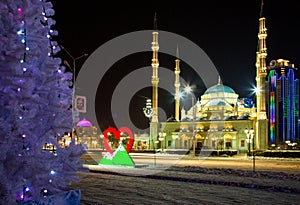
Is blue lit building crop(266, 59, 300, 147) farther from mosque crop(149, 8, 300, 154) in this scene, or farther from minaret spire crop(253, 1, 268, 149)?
minaret spire crop(253, 1, 268, 149)

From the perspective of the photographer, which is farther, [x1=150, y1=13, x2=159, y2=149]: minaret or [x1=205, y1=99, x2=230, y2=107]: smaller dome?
[x1=205, y1=99, x2=230, y2=107]: smaller dome

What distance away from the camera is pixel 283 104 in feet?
266

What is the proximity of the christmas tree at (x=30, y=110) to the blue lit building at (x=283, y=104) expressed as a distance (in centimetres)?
7667

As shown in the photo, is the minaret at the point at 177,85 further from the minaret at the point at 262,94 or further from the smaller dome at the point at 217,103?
the minaret at the point at 262,94

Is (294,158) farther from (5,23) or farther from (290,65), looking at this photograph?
(290,65)

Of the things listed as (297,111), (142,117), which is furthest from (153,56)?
(297,111)

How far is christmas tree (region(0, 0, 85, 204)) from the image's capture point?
4770 millimetres

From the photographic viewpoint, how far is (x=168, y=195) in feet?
32.1

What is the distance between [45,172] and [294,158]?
3516 cm

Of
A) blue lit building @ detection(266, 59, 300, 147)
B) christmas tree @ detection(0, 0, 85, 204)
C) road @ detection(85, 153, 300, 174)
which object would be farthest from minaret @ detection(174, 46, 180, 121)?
christmas tree @ detection(0, 0, 85, 204)

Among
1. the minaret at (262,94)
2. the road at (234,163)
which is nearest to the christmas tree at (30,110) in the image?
the road at (234,163)

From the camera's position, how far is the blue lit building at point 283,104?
79875mm

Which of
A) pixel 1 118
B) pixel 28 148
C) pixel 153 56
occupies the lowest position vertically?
pixel 28 148

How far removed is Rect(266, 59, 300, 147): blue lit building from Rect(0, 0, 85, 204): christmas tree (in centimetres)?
7667
